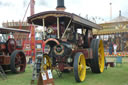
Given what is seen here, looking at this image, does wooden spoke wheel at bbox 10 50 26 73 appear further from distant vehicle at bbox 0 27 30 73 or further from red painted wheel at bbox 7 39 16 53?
red painted wheel at bbox 7 39 16 53

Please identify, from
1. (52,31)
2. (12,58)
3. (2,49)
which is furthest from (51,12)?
(2,49)

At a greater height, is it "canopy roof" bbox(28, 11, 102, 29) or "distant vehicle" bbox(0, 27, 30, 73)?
"canopy roof" bbox(28, 11, 102, 29)

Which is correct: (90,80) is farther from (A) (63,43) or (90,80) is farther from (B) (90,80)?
(A) (63,43)

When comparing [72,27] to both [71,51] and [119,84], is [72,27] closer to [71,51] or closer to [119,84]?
[71,51]

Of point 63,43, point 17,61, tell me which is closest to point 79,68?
point 63,43

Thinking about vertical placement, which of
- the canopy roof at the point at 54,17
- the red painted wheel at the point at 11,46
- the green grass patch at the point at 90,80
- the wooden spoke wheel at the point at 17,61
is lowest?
the green grass patch at the point at 90,80

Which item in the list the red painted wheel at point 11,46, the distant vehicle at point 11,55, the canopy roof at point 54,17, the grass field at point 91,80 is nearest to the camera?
the grass field at point 91,80

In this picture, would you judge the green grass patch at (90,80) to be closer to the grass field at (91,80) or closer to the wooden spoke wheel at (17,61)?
the grass field at (91,80)

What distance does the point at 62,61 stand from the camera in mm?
5664

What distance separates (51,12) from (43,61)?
5.22 ft

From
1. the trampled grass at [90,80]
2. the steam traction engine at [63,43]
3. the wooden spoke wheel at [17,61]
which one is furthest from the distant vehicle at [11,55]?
the steam traction engine at [63,43]

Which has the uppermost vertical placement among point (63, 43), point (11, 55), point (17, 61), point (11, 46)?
point (63, 43)

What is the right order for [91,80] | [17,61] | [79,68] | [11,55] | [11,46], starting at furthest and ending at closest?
→ [11,46]
[17,61]
[11,55]
[91,80]
[79,68]

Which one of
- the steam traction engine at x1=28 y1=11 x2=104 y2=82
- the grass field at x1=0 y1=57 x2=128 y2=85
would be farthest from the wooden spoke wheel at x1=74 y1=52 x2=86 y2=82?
the grass field at x1=0 y1=57 x2=128 y2=85
